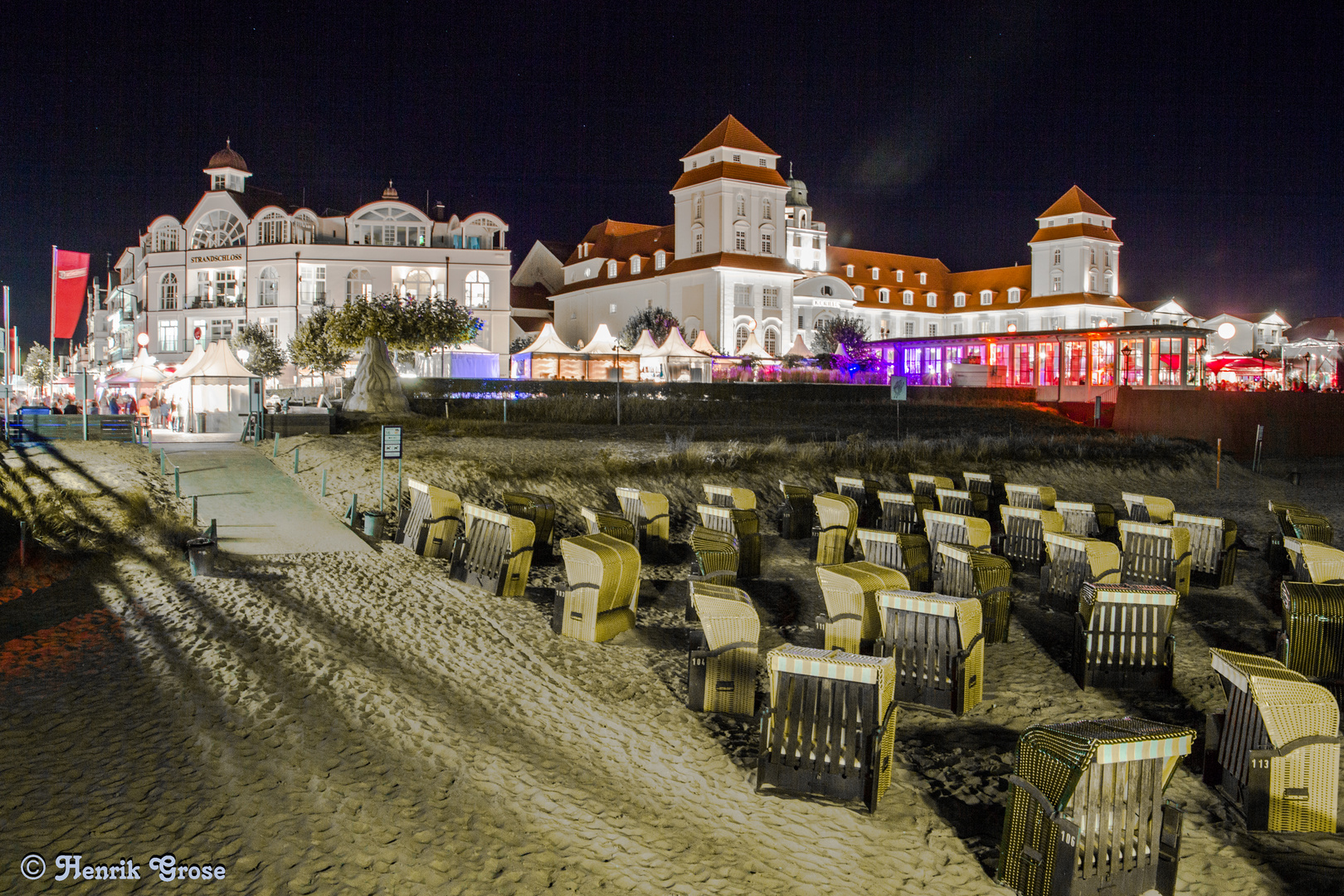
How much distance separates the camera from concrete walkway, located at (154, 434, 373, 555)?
13891 millimetres

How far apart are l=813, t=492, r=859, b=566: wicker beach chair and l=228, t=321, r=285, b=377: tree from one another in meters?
46.1

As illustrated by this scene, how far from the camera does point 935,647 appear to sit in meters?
8.09

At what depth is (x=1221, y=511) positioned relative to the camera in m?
22.1

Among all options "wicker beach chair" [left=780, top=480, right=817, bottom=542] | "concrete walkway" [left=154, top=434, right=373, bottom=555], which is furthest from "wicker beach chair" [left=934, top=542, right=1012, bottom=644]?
"concrete walkway" [left=154, top=434, right=373, bottom=555]

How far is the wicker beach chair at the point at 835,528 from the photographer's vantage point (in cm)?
1409

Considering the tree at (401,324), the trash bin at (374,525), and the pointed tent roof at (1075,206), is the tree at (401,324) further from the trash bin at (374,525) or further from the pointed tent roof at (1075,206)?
the pointed tent roof at (1075,206)

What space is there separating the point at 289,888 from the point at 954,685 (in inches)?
218

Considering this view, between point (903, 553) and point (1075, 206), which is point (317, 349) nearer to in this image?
point (903, 553)

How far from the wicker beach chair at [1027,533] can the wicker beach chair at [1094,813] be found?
30.8ft

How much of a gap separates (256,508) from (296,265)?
46.3 m

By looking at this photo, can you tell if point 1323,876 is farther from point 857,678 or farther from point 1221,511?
point 1221,511

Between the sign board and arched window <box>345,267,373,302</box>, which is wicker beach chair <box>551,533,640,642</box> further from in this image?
arched window <box>345,267,373,302</box>

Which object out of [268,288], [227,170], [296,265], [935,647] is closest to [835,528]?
[935,647]

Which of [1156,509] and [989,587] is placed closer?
[989,587]
